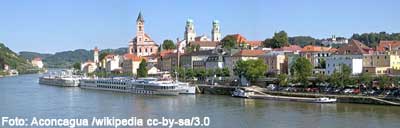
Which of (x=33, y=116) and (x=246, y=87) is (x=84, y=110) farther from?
(x=246, y=87)

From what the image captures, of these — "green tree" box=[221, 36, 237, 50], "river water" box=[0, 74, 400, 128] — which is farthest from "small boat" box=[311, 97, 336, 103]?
→ "green tree" box=[221, 36, 237, 50]

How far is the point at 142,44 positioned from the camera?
74875mm

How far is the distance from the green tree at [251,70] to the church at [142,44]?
34.5 metres

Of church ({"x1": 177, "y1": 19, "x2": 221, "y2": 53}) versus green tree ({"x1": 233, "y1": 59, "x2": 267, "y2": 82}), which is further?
church ({"x1": 177, "y1": 19, "x2": 221, "y2": 53})

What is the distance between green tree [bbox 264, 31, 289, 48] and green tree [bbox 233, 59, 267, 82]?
54.4ft

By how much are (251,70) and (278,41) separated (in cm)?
1823

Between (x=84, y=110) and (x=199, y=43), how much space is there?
3854cm

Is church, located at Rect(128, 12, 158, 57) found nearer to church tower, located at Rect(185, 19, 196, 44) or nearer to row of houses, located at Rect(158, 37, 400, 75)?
church tower, located at Rect(185, 19, 196, 44)

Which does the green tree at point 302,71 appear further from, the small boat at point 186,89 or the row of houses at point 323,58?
the small boat at point 186,89

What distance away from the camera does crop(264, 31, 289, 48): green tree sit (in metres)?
56.6

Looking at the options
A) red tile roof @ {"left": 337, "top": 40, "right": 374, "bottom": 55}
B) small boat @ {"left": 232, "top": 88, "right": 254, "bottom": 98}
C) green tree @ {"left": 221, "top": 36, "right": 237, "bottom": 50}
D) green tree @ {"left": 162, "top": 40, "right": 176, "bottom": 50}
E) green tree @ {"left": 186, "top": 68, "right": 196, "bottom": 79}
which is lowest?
small boat @ {"left": 232, "top": 88, "right": 254, "bottom": 98}

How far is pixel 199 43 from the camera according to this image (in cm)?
6625

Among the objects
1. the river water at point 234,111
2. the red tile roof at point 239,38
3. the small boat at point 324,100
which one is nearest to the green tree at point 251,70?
the river water at point 234,111

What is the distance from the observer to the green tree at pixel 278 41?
56.6 meters
